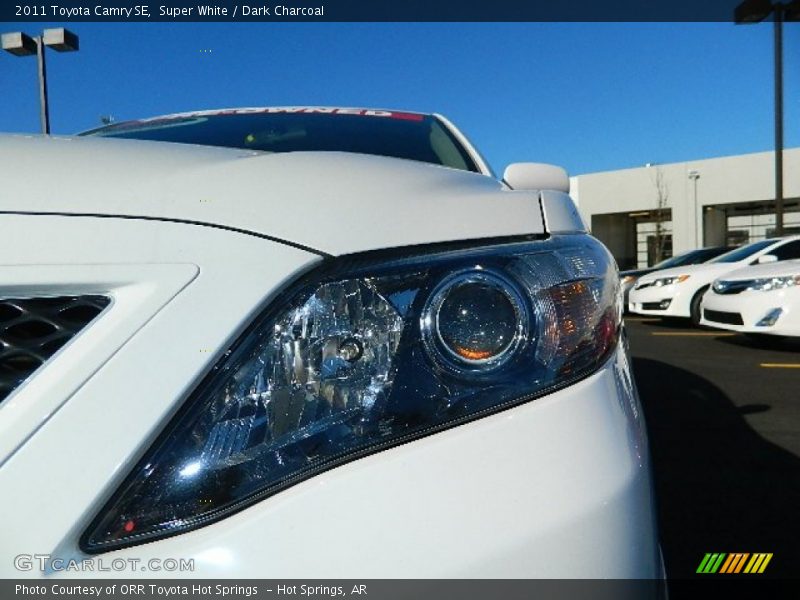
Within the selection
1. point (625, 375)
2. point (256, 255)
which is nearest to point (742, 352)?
point (625, 375)

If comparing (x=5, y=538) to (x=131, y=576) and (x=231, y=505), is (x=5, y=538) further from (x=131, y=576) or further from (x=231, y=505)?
(x=231, y=505)

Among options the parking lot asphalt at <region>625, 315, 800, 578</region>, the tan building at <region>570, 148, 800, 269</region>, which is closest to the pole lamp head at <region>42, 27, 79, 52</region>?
the parking lot asphalt at <region>625, 315, 800, 578</region>

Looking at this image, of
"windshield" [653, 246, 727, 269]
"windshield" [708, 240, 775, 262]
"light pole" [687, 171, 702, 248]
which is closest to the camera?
"windshield" [708, 240, 775, 262]

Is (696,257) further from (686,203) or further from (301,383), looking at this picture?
(686,203)

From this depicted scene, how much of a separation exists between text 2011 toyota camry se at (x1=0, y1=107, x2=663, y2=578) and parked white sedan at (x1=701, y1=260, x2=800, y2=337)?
23.6 ft

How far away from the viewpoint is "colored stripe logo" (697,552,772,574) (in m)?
2.32

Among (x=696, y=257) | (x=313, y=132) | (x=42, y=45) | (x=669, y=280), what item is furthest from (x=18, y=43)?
(x=696, y=257)

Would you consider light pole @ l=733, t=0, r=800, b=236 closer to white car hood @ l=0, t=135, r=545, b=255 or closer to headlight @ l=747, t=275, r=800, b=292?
headlight @ l=747, t=275, r=800, b=292

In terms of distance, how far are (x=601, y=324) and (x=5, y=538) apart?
0.84 m

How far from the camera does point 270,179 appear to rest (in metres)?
0.96

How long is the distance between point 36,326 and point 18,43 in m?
8.67

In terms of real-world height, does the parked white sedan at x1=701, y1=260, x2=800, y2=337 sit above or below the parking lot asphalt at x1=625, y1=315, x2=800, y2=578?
above

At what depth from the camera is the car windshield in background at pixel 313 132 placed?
2381 mm

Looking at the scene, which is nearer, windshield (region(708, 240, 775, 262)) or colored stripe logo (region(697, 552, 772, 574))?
colored stripe logo (region(697, 552, 772, 574))
